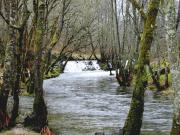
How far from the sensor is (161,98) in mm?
24969

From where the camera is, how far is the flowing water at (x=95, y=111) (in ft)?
49.4

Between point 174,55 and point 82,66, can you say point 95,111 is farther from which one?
point 82,66

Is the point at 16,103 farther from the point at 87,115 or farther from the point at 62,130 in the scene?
the point at 87,115

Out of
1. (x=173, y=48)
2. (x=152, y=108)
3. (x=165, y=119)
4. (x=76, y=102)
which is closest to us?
(x=173, y=48)

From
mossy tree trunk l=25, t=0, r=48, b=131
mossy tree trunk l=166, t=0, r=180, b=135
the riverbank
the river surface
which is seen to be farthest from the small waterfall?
mossy tree trunk l=166, t=0, r=180, b=135

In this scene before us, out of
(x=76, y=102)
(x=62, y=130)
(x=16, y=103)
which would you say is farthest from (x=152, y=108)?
(x=16, y=103)

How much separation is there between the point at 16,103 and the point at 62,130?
1.89 m

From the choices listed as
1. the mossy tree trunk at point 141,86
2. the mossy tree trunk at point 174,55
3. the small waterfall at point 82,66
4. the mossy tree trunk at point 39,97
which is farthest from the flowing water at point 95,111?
the small waterfall at point 82,66

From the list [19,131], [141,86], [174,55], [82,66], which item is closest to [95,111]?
[19,131]

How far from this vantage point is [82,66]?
56.3 m

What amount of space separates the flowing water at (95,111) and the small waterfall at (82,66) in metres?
24.4

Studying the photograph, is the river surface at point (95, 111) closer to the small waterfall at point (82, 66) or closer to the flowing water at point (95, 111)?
the flowing water at point (95, 111)

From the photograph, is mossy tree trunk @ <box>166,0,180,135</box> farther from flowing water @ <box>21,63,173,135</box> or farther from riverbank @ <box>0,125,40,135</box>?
riverbank @ <box>0,125,40,135</box>

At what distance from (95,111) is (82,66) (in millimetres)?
36913
